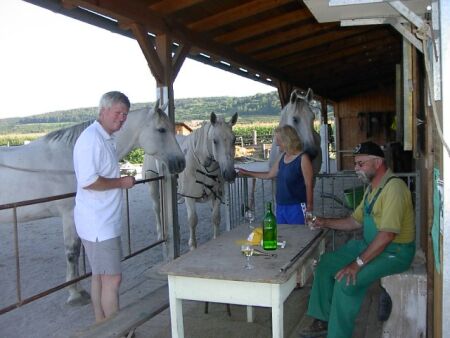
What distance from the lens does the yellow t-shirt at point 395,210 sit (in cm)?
286

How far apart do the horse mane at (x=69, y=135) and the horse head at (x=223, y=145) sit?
192cm

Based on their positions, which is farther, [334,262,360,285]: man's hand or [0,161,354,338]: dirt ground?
[0,161,354,338]: dirt ground

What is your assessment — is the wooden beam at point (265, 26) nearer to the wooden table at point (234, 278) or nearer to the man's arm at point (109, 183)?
the man's arm at point (109, 183)

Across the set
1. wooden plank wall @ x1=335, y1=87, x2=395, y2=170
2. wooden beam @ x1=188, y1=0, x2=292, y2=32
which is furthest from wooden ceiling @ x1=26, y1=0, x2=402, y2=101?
wooden plank wall @ x1=335, y1=87, x2=395, y2=170

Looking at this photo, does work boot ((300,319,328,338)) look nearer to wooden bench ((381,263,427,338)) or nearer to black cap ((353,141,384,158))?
wooden bench ((381,263,427,338))

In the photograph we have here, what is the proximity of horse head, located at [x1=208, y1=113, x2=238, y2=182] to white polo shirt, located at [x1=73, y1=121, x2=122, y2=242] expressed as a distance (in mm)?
2654

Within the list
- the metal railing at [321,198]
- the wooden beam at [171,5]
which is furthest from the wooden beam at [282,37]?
the wooden beam at [171,5]

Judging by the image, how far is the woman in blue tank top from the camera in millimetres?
4125

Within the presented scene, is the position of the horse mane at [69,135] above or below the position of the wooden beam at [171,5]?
below

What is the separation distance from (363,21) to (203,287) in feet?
5.79

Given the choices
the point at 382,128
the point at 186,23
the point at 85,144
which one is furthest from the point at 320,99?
the point at 85,144

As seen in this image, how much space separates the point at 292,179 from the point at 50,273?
350 cm

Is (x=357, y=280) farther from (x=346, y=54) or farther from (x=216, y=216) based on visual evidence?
(x=346, y=54)

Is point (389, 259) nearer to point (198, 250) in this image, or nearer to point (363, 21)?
point (198, 250)
